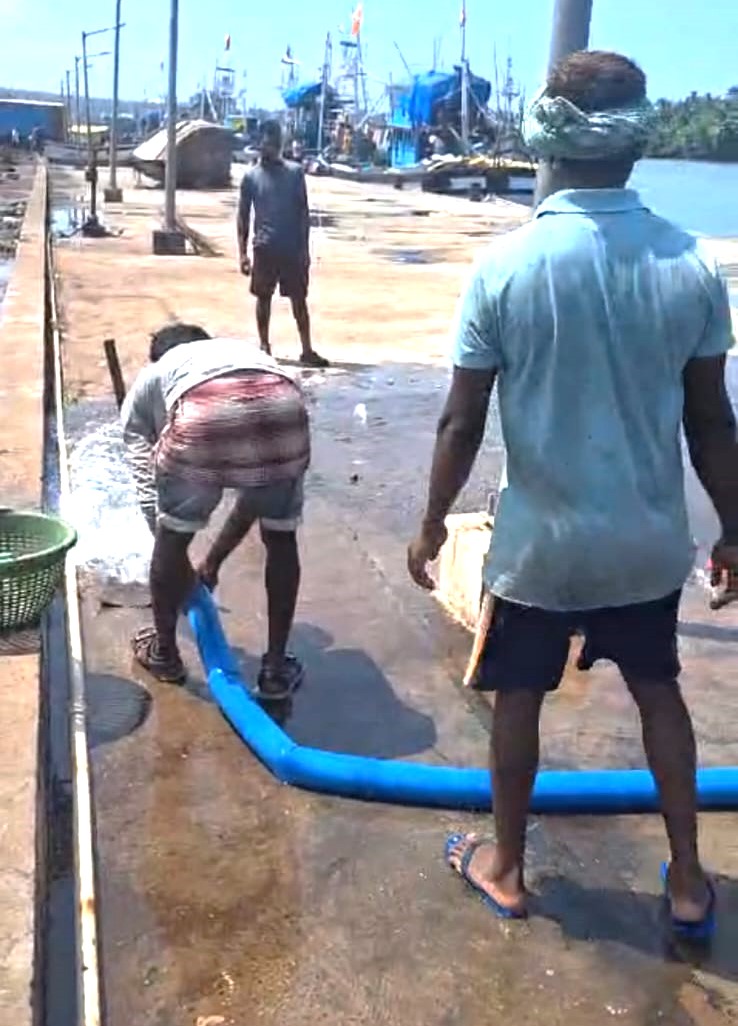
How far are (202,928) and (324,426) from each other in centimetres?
543

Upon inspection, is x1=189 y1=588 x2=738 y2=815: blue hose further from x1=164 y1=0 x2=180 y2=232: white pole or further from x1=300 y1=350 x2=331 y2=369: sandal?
x1=164 y1=0 x2=180 y2=232: white pole

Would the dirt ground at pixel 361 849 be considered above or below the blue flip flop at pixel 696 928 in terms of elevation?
below

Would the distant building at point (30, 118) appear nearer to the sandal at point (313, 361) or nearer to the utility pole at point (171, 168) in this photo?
the utility pole at point (171, 168)

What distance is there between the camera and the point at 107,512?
6340 millimetres

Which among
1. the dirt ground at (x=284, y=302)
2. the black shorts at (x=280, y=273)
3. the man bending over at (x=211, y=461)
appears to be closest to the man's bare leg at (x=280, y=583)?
the man bending over at (x=211, y=461)

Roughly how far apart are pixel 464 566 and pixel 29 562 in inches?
69.1

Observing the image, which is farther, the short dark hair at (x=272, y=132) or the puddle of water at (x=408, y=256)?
the puddle of water at (x=408, y=256)

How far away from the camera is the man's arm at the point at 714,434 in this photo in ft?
9.20

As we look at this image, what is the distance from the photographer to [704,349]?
2764 mm

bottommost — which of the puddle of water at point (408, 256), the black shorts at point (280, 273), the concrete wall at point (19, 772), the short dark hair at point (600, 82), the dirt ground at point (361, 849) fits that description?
the puddle of water at point (408, 256)

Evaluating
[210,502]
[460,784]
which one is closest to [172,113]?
[210,502]

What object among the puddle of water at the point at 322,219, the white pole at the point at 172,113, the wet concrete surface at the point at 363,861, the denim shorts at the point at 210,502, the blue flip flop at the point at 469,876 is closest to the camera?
the wet concrete surface at the point at 363,861

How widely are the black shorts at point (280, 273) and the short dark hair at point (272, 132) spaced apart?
32.4 inches

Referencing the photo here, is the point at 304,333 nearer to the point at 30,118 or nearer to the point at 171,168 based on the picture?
the point at 171,168
